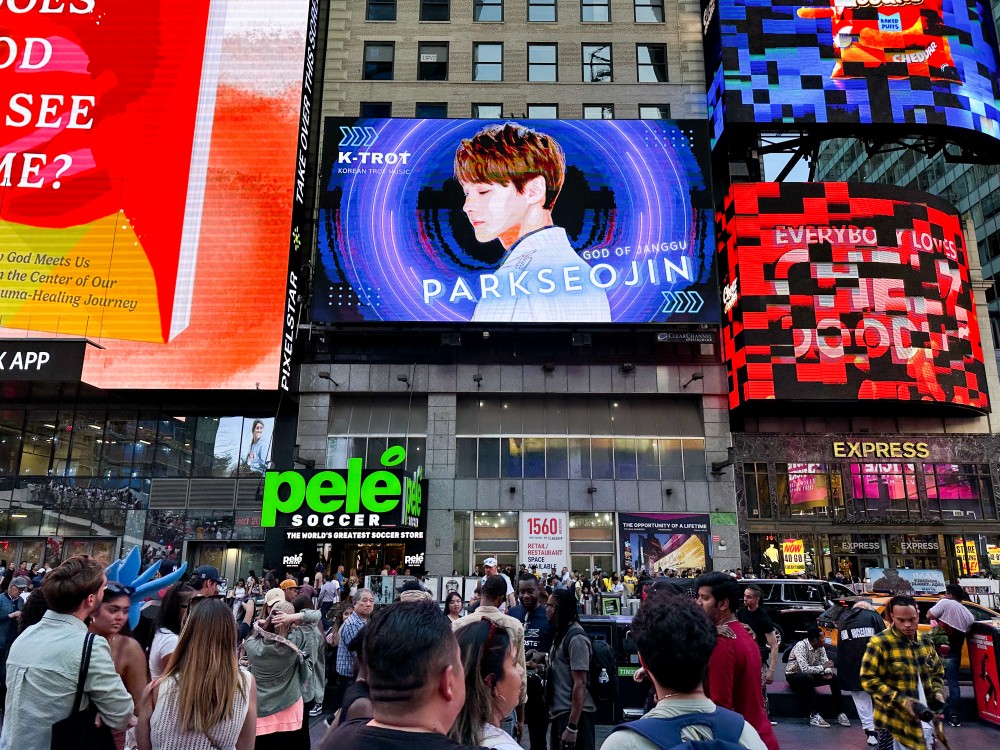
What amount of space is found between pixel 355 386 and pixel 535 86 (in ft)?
55.9

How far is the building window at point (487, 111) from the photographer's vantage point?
3619cm

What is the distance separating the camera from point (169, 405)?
1307 inches

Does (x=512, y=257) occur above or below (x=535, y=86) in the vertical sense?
below

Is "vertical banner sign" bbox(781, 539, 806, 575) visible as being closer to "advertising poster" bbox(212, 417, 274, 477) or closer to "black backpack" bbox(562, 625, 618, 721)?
"advertising poster" bbox(212, 417, 274, 477)

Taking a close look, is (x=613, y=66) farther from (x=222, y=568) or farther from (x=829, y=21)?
(x=222, y=568)

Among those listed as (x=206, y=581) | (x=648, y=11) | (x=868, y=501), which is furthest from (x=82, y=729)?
(x=648, y=11)

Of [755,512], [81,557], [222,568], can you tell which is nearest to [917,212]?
[755,512]

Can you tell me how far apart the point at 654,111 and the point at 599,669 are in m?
33.7

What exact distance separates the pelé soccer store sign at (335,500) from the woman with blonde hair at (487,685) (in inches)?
900

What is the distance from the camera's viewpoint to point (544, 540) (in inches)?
1206

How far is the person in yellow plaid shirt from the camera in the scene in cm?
627

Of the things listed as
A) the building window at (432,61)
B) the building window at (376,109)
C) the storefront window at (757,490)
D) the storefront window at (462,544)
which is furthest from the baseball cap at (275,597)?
the building window at (432,61)

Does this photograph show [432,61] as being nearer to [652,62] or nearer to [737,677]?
[652,62]

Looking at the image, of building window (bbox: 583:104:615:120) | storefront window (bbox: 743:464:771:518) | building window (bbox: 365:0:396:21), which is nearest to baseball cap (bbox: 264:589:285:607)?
storefront window (bbox: 743:464:771:518)
